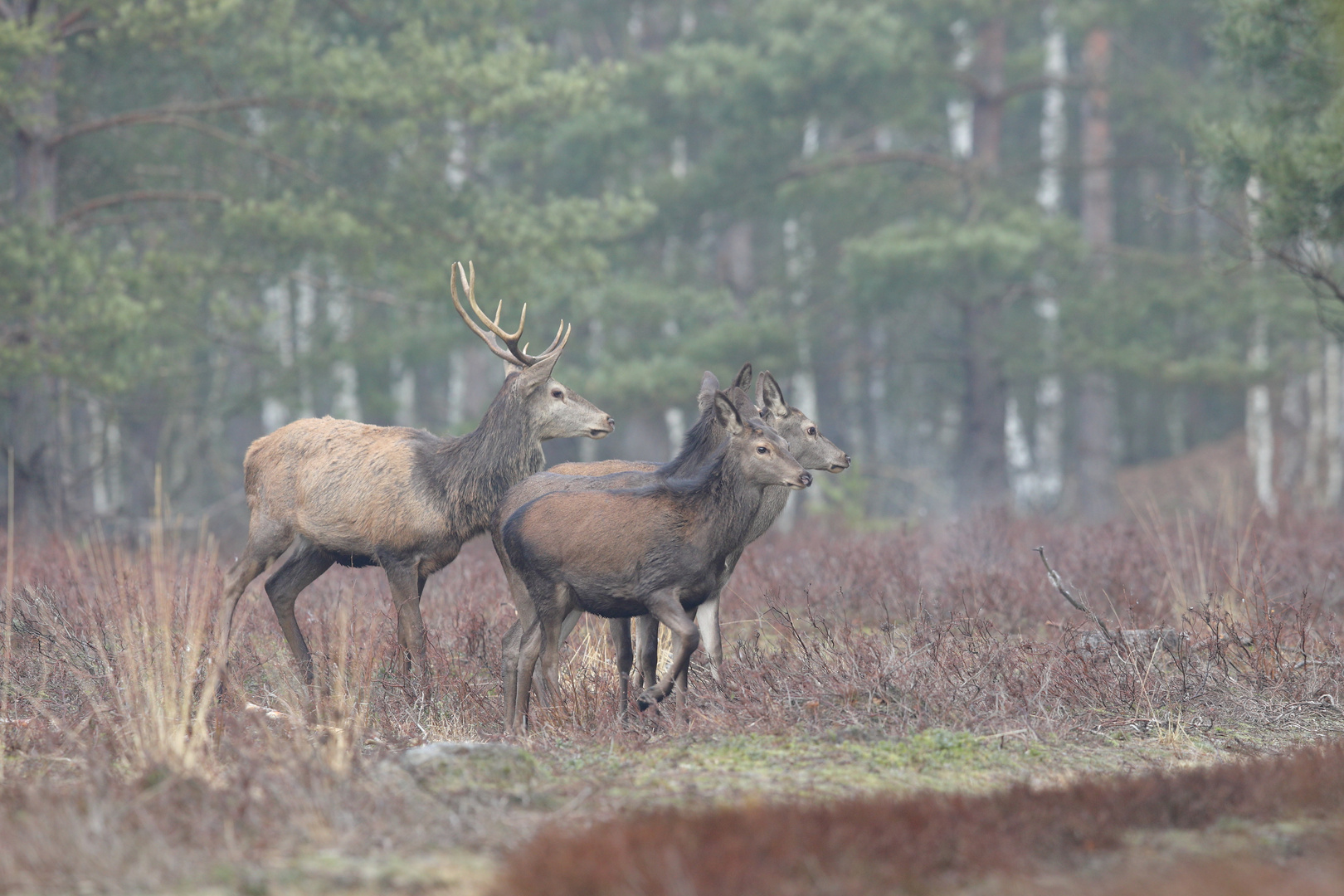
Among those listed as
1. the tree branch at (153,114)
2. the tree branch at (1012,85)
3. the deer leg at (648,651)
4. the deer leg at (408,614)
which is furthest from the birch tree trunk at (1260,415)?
the deer leg at (408,614)

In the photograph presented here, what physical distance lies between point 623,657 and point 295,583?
229cm

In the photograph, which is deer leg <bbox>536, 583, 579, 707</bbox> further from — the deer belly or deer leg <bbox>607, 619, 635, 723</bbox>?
deer leg <bbox>607, 619, 635, 723</bbox>

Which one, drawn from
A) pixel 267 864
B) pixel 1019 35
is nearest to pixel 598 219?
Answer: pixel 267 864

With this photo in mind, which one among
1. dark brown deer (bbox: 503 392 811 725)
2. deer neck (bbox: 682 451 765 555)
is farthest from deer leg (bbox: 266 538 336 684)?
deer neck (bbox: 682 451 765 555)

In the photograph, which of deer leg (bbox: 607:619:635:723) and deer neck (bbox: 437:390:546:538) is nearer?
deer leg (bbox: 607:619:635:723)

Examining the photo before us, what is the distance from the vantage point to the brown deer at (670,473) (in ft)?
20.9

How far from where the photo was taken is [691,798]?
180 inches

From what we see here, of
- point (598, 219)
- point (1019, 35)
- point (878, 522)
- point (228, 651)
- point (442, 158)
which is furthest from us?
point (1019, 35)

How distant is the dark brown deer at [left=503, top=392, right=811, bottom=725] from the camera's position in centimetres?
598

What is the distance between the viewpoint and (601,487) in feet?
21.4

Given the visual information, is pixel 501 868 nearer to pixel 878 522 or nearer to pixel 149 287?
pixel 149 287

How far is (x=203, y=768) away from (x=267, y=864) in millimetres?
1120

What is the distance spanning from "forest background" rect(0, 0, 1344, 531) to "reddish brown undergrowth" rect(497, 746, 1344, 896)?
519 cm

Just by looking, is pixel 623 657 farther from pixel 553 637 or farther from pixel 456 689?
pixel 456 689
